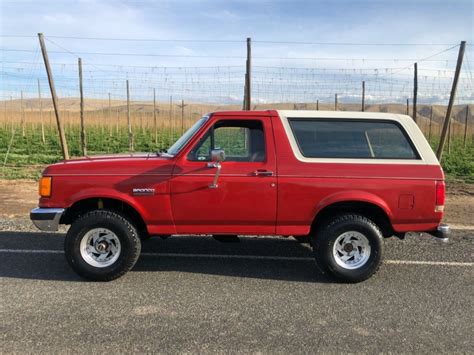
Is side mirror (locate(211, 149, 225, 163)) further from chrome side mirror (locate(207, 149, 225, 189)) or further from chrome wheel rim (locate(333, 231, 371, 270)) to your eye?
chrome wheel rim (locate(333, 231, 371, 270))

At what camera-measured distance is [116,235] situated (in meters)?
5.01

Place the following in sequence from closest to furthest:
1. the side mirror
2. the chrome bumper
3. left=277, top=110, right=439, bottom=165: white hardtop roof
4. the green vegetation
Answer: the side mirror
the chrome bumper
left=277, top=110, right=439, bottom=165: white hardtop roof
the green vegetation

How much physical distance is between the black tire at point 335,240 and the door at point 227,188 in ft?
2.00

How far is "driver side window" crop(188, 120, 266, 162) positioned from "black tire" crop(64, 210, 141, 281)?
111 centimetres

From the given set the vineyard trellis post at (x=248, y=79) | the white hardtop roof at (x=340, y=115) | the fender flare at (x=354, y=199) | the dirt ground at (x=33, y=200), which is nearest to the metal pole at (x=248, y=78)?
the vineyard trellis post at (x=248, y=79)

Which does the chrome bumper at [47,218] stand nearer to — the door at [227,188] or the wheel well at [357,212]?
the door at [227,188]

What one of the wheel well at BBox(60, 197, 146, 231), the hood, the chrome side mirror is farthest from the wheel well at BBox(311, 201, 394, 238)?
the wheel well at BBox(60, 197, 146, 231)

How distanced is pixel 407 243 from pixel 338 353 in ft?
12.2

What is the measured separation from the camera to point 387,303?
446cm

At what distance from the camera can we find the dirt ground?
8.65m

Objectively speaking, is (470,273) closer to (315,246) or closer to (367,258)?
(367,258)

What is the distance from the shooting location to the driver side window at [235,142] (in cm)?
507

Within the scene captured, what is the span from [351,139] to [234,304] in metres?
2.33

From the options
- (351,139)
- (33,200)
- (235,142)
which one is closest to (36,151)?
(33,200)
